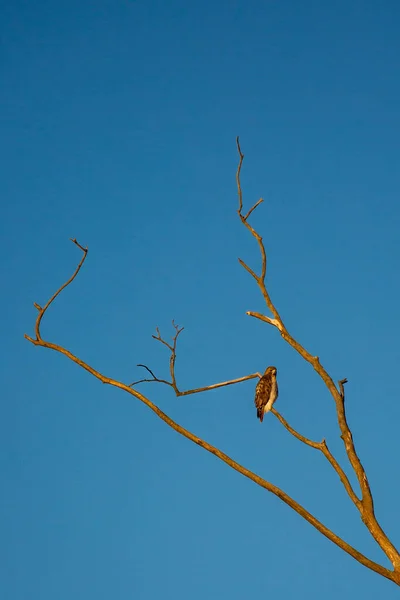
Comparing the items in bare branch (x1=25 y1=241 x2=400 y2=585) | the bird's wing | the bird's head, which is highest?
the bird's head

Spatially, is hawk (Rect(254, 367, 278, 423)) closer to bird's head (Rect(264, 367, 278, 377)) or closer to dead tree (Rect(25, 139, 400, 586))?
bird's head (Rect(264, 367, 278, 377))

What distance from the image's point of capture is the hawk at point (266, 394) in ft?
59.1

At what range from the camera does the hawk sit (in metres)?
18.0

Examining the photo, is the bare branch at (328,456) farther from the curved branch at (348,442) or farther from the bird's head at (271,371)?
the bird's head at (271,371)

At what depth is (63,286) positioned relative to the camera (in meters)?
8.42

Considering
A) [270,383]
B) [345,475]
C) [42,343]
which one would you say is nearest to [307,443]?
[345,475]

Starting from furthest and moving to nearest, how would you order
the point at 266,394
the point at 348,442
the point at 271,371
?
the point at 271,371 → the point at 266,394 → the point at 348,442

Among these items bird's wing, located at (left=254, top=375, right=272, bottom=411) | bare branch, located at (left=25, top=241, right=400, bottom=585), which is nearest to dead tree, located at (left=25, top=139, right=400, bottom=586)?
bare branch, located at (left=25, top=241, right=400, bottom=585)

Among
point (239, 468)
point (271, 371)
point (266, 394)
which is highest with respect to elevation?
point (271, 371)

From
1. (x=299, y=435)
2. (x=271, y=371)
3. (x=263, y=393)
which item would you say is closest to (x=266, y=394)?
(x=263, y=393)

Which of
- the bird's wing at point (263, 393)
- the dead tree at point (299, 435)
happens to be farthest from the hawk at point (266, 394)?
the dead tree at point (299, 435)

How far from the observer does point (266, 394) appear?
59.3 feet

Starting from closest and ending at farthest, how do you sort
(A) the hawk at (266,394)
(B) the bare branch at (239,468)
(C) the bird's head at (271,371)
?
(B) the bare branch at (239,468) → (A) the hawk at (266,394) → (C) the bird's head at (271,371)

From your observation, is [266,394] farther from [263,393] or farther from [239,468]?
[239,468]
